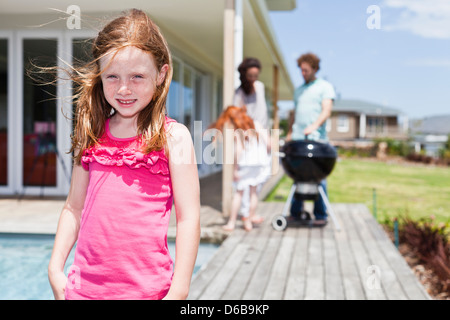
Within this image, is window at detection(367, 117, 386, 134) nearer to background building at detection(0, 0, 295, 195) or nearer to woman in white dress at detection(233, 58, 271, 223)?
background building at detection(0, 0, 295, 195)

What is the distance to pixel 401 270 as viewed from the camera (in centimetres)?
328

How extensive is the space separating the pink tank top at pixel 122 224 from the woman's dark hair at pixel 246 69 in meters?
3.25

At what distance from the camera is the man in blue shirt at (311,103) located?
4281 millimetres

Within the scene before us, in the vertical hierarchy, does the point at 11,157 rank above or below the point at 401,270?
above

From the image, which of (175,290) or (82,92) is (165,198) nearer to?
(175,290)

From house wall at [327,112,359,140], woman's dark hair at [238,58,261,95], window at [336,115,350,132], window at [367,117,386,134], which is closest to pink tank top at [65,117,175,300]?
woman's dark hair at [238,58,261,95]

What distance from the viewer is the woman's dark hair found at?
4156 mm

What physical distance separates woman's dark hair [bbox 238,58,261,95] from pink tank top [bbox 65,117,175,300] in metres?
3.25

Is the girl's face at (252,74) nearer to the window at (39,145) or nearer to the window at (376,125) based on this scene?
the window at (39,145)

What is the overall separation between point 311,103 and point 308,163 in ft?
1.86

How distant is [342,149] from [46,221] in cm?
2391
